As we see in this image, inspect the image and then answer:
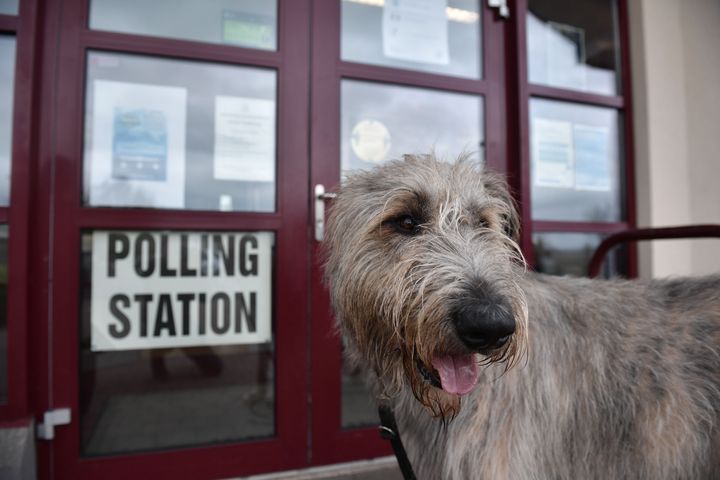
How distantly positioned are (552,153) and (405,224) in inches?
114

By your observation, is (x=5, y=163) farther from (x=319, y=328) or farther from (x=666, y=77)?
(x=666, y=77)

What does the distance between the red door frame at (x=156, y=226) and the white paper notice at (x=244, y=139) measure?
12cm

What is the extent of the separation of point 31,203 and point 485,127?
11.5 feet

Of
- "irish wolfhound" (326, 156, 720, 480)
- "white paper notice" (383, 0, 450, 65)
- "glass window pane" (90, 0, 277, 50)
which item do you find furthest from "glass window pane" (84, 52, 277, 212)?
"irish wolfhound" (326, 156, 720, 480)

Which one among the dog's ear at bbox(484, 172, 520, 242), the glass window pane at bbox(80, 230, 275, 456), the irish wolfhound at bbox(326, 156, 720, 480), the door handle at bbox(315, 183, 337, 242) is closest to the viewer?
the irish wolfhound at bbox(326, 156, 720, 480)

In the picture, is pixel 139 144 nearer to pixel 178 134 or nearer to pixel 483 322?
pixel 178 134

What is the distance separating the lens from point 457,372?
141cm

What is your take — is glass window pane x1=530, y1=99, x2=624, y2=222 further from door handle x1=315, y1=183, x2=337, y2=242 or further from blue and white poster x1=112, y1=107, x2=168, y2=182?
blue and white poster x1=112, y1=107, x2=168, y2=182

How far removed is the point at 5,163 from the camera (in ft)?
8.84

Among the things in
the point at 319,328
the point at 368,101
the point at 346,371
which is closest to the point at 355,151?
the point at 368,101

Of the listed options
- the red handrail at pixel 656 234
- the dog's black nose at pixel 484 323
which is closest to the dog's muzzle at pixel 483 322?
the dog's black nose at pixel 484 323

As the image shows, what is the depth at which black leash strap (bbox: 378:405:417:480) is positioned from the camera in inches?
65.2

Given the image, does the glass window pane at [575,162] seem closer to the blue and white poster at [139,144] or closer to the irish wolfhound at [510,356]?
the irish wolfhound at [510,356]

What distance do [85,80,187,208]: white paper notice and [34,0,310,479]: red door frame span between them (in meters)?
0.10
